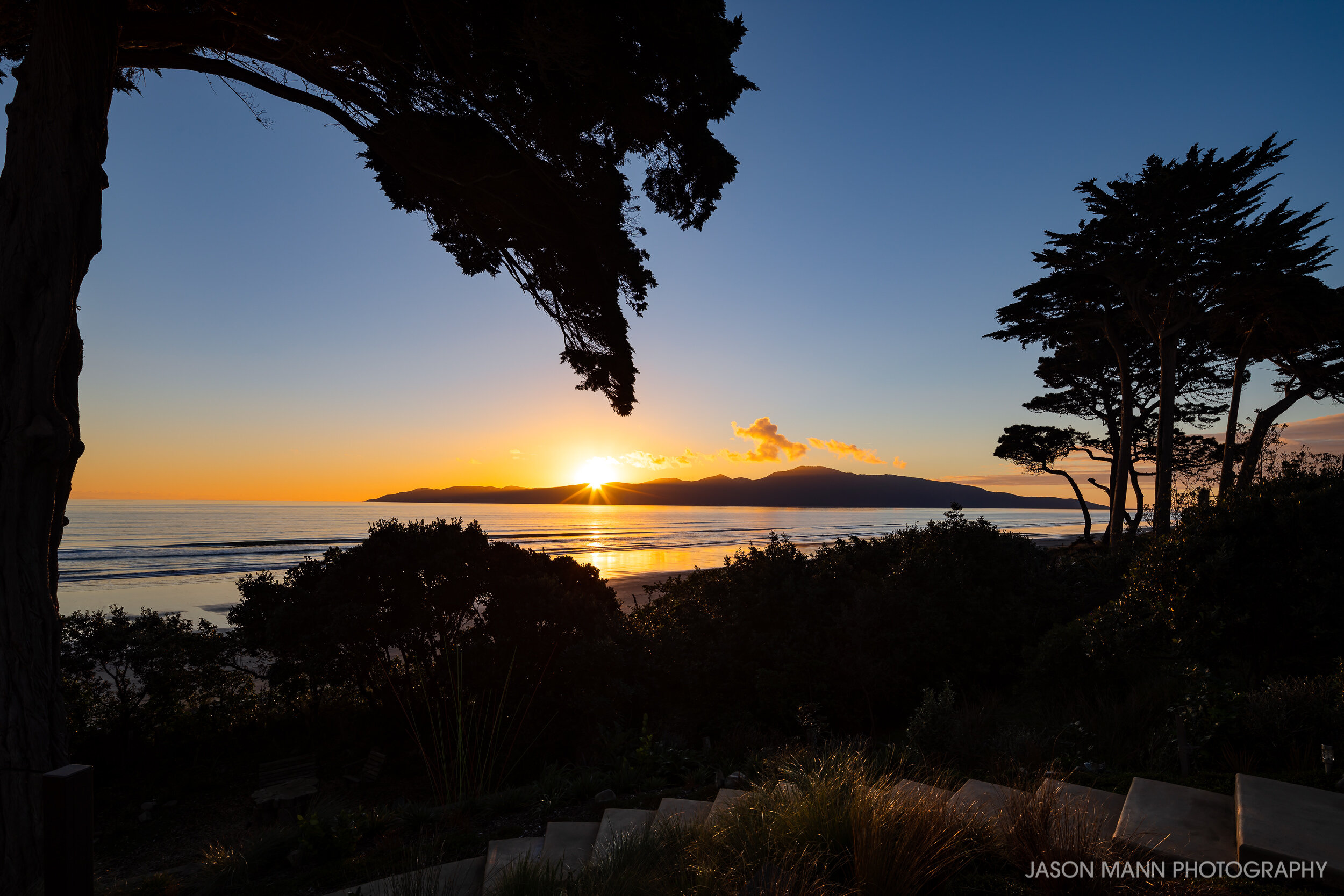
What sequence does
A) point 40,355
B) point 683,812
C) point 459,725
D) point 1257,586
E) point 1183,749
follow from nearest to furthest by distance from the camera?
point 683,812, point 40,355, point 1183,749, point 1257,586, point 459,725

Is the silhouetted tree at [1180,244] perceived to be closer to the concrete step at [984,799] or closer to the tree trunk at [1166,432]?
the tree trunk at [1166,432]

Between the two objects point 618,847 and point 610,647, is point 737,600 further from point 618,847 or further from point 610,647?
point 618,847

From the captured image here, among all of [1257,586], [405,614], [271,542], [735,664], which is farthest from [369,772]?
[271,542]

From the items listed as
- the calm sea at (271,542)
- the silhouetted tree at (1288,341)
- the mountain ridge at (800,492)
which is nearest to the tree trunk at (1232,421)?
the silhouetted tree at (1288,341)

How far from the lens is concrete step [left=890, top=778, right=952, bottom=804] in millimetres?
2860

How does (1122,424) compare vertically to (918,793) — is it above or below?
above

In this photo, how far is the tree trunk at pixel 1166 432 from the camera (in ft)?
53.0

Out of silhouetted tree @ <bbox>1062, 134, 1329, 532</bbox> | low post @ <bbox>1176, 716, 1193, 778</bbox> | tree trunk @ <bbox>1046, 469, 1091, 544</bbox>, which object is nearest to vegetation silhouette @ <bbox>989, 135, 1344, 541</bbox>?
silhouetted tree @ <bbox>1062, 134, 1329, 532</bbox>

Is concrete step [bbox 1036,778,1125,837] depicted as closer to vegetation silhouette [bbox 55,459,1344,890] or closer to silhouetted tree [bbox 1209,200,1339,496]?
vegetation silhouette [bbox 55,459,1344,890]

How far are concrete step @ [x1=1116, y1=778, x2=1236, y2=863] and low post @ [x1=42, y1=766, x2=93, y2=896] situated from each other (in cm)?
446

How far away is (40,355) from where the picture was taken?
13.5ft

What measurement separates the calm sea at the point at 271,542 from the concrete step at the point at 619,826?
7.27 m

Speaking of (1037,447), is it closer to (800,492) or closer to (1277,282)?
(1277,282)

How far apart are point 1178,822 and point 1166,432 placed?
58.0 feet
